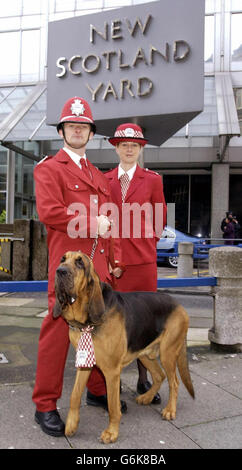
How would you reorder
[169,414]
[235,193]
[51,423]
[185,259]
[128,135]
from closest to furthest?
[51,423] → [169,414] → [128,135] → [185,259] → [235,193]

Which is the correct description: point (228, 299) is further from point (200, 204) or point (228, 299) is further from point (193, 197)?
point (193, 197)

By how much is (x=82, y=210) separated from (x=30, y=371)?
195cm

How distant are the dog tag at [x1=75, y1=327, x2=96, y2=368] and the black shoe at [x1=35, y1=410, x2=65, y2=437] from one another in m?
0.49

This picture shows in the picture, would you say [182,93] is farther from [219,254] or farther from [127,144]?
[127,144]

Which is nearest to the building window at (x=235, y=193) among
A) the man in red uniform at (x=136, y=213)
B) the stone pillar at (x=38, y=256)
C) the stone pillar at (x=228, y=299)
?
the stone pillar at (x=38, y=256)

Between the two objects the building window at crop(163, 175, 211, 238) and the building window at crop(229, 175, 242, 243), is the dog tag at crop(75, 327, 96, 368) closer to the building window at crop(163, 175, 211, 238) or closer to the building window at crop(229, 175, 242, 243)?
the building window at crop(163, 175, 211, 238)

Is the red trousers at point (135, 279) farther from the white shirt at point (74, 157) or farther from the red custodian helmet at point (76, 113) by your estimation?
the red custodian helmet at point (76, 113)

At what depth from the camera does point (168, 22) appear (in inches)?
395

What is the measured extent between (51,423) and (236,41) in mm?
20121

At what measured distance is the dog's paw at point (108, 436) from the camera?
2.61 m

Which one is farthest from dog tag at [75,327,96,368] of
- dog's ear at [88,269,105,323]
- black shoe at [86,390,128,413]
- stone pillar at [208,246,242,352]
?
stone pillar at [208,246,242,352]

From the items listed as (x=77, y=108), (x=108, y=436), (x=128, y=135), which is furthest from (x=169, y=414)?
(x=77, y=108)

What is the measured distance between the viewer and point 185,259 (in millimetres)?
9914

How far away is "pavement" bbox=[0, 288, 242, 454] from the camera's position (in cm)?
262
